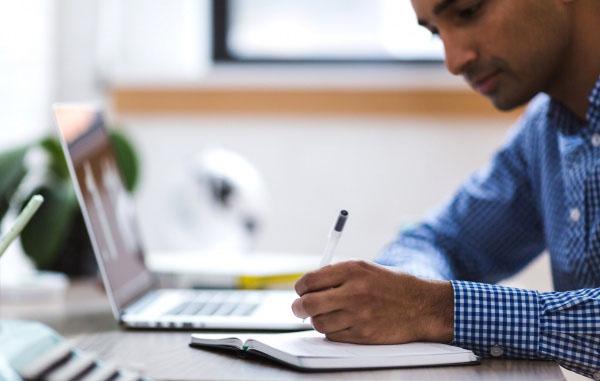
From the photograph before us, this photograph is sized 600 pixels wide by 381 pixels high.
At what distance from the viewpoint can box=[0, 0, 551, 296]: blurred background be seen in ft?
9.07

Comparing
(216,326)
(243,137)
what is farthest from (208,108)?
(216,326)

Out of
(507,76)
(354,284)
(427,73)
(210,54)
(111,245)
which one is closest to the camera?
(354,284)

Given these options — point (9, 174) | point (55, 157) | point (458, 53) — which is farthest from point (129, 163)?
point (458, 53)

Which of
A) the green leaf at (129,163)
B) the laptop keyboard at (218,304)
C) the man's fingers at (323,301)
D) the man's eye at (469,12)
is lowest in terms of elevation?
the laptop keyboard at (218,304)

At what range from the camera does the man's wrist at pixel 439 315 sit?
94 cm

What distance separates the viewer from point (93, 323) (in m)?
1.19

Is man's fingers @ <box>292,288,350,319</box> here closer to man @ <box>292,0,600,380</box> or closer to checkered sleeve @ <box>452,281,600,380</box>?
man @ <box>292,0,600,380</box>

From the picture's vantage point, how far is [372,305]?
3.06 feet

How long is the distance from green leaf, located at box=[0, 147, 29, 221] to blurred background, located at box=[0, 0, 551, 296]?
112 centimetres

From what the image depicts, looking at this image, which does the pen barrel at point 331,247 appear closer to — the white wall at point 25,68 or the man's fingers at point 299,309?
the man's fingers at point 299,309

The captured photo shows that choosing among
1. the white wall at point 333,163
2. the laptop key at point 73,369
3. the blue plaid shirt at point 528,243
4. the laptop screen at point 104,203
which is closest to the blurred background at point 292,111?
the white wall at point 333,163

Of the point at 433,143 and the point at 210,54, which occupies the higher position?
the point at 210,54

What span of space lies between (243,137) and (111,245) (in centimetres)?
160

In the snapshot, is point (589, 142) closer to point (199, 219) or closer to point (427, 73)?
point (199, 219)
